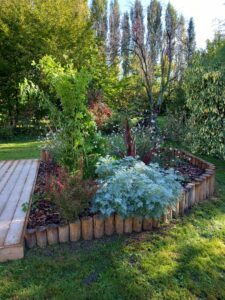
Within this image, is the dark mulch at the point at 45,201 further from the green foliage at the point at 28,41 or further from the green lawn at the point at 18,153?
the green foliage at the point at 28,41

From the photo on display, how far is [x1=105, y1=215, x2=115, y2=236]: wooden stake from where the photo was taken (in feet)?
9.31

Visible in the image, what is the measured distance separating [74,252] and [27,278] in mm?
469

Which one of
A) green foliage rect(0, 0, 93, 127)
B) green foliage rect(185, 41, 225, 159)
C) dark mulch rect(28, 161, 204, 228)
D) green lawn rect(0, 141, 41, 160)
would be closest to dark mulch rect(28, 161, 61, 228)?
dark mulch rect(28, 161, 204, 228)

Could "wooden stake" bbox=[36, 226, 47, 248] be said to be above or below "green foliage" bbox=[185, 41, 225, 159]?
below

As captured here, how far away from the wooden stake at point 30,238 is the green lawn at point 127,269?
0.07 m

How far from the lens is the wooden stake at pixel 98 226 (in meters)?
2.79

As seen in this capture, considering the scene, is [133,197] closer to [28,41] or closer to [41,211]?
[41,211]

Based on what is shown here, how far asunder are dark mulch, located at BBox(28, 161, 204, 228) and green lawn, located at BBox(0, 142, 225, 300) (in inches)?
14.0

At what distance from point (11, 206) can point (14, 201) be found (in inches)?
6.4

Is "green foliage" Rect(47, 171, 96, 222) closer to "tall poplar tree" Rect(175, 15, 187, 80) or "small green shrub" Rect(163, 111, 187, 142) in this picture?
"small green shrub" Rect(163, 111, 187, 142)

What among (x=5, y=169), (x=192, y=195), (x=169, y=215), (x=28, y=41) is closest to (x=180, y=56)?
(x=28, y=41)

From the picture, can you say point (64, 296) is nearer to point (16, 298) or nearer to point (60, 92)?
point (16, 298)

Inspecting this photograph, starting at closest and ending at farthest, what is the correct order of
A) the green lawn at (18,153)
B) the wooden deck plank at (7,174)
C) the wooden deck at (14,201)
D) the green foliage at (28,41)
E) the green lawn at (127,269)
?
the green lawn at (127,269), the wooden deck at (14,201), the wooden deck plank at (7,174), the green lawn at (18,153), the green foliage at (28,41)

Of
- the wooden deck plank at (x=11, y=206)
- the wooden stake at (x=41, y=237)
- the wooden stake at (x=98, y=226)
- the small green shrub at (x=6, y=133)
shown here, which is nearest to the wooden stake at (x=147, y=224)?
the wooden stake at (x=98, y=226)
